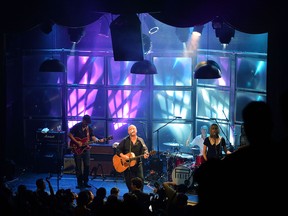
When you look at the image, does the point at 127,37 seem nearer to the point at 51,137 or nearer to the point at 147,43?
the point at 147,43

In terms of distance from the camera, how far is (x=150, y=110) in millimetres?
14938

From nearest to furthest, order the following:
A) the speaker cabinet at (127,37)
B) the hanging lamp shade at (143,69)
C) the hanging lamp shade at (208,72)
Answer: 1. the speaker cabinet at (127,37)
2. the hanging lamp shade at (208,72)
3. the hanging lamp shade at (143,69)

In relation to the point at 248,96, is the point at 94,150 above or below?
below

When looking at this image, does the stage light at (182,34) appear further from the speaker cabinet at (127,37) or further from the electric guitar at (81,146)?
the speaker cabinet at (127,37)

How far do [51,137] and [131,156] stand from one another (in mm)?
3958

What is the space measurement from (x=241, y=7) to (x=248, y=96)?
5386 millimetres

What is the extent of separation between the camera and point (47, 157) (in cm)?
1430

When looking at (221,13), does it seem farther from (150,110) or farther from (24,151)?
(24,151)

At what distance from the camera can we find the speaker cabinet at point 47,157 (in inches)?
563

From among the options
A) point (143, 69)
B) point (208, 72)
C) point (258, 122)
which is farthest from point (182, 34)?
point (258, 122)

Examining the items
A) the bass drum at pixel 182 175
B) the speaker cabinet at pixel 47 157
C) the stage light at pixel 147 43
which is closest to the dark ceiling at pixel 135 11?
the bass drum at pixel 182 175

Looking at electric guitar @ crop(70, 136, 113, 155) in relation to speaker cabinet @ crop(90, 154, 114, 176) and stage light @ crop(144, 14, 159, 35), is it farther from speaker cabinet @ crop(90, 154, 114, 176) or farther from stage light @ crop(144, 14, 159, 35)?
stage light @ crop(144, 14, 159, 35)

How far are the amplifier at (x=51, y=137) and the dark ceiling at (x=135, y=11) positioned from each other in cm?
621

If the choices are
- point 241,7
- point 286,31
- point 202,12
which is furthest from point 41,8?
point 286,31
